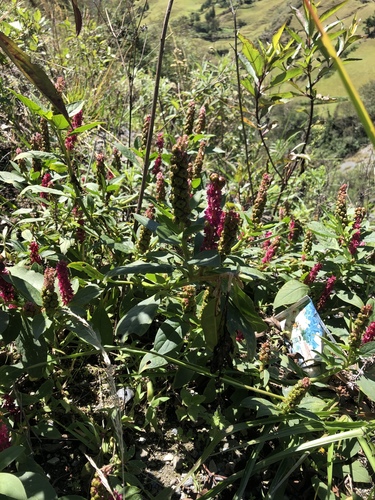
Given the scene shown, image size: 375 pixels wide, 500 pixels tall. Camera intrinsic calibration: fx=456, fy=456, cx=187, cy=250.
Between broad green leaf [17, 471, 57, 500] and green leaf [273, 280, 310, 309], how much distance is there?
3.13 feet

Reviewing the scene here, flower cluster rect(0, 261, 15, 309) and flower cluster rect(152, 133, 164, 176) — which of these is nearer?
flower cluster rect(0, 261, 15, 309)

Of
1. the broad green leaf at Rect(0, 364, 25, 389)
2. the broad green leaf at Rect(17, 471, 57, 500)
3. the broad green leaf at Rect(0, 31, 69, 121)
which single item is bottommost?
the broad green leaf at Rect(17, 471, 57, 500)

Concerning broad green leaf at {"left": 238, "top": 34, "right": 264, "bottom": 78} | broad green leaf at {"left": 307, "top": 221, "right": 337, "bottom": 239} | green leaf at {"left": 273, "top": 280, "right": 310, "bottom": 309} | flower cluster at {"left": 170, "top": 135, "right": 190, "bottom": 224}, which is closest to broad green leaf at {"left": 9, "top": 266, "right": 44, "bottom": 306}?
flower cluster at {"left": 170, "top": 135, "right": 190, "bottom": 224}

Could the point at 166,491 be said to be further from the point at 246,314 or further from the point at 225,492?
the point at 246,314

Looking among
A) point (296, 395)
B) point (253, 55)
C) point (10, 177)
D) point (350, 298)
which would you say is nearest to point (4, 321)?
point (10, 177)

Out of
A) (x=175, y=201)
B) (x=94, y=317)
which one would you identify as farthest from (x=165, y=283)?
(x=175, y=201)

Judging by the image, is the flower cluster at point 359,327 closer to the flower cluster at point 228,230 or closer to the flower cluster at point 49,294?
the flower cluster at point 228,230

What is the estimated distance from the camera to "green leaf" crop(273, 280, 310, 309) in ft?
5.32

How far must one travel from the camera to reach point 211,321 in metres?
1.27

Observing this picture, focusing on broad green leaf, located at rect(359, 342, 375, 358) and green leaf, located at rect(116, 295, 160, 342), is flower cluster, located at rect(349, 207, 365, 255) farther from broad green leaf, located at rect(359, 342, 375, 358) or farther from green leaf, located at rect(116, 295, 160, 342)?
green leaf, located at rect(116, 295, 160, 342)

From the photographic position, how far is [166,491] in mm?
1205

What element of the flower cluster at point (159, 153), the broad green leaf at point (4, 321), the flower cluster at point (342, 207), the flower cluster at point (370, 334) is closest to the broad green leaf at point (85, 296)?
the broad green leaf at point (4, 321)

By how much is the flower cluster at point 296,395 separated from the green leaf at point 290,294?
395 mm

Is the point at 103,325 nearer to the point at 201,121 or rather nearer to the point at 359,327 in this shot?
the point at 359,327
